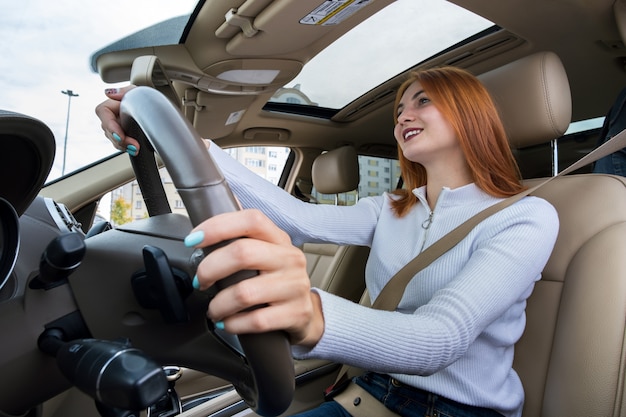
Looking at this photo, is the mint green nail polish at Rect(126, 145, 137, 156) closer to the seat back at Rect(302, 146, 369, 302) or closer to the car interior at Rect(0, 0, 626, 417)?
the car interior at Rect(0, 0, 626, 417)

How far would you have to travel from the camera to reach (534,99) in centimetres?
128

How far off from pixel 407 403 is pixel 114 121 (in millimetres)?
838

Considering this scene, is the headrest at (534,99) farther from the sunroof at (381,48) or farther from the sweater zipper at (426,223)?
the sunroof at (381,48)

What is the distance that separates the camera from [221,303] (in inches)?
15.7

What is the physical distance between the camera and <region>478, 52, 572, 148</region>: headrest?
4.16 feet

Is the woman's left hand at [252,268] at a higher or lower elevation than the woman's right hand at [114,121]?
lower

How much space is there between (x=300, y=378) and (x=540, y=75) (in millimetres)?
1359

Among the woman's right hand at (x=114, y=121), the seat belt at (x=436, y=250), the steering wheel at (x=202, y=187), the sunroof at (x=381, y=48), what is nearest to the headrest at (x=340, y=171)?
the sunroof at (x=381, y=48)

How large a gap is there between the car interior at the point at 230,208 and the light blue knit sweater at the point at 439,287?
14 cm

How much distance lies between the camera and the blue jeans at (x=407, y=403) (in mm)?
983

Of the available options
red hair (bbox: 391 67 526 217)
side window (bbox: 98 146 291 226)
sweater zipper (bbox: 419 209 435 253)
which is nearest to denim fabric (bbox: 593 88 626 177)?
red hair (bbox: 391 67 526 217)

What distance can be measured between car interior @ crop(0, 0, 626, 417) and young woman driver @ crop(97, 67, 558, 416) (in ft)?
0.16

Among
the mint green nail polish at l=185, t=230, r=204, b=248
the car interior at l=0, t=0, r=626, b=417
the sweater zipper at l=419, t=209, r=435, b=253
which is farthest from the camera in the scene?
the sweater zipper at l=419, t=209, r=435, b=253

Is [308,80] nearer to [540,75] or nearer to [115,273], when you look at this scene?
[540,75]
